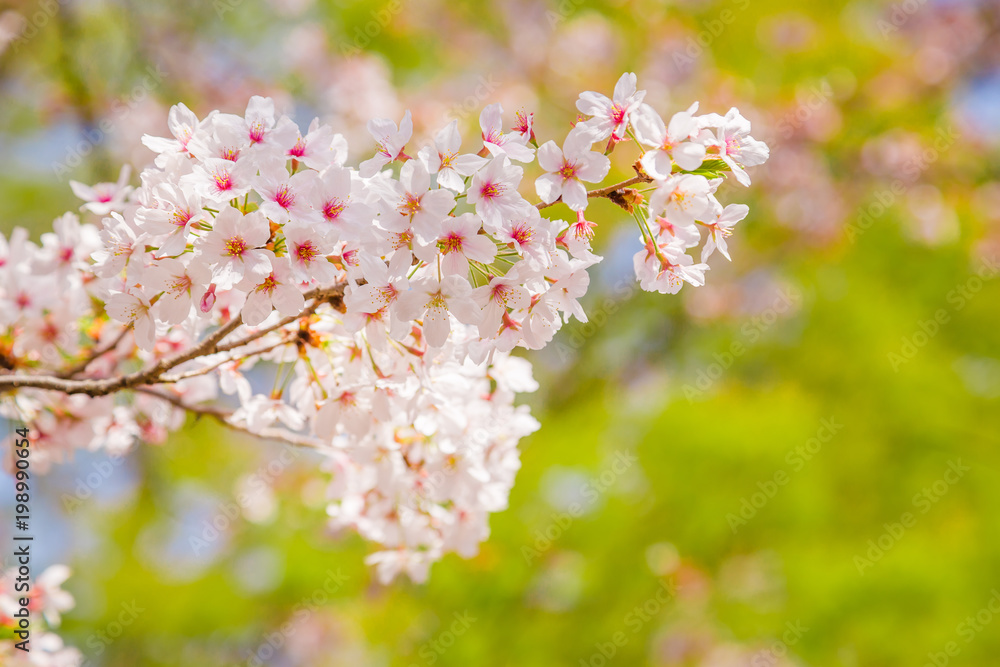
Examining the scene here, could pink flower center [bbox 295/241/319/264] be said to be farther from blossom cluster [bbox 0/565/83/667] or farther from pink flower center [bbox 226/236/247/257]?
blossom cluster [bbox 0/565/83/667]

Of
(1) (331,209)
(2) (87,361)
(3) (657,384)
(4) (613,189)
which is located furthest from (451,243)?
(3) (657,384)

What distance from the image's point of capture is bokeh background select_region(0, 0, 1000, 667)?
4.48m

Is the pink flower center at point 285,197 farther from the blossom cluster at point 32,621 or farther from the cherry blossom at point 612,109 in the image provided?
the blossom cluster at point 32,621

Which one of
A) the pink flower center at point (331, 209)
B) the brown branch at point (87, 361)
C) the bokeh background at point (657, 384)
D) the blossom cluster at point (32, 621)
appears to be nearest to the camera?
the pink flower center at point (331, 209)

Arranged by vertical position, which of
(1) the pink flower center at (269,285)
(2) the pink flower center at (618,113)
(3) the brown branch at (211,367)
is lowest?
(3) the brown branch at (211,367)

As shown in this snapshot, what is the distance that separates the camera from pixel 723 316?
717 centimetres

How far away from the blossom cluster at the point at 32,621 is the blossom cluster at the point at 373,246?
584 millimetres

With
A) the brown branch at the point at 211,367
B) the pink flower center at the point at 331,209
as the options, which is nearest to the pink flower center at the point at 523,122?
the pink flower center at the point at 331,209

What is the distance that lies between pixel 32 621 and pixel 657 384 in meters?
6.44

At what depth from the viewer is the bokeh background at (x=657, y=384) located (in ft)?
14.7

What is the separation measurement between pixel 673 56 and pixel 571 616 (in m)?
5.42

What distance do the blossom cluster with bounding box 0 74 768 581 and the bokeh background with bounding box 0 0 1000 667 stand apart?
6.36ft

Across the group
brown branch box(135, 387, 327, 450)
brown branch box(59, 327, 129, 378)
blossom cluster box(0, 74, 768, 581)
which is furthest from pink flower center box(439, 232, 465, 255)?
brown branch box(59, 327, 129, 378)

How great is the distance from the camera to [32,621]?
1.74 meters
